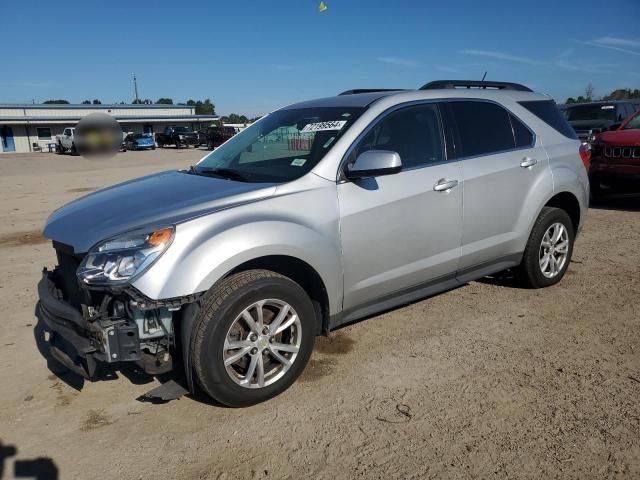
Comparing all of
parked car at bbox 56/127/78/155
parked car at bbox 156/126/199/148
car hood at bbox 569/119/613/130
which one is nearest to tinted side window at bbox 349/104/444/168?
car hood at bbox 569/119/613/130

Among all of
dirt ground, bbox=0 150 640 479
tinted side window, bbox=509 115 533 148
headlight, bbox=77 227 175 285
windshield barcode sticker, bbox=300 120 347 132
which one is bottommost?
dirt ground, bbox=0 150 640 479

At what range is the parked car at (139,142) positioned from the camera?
40.6 metres

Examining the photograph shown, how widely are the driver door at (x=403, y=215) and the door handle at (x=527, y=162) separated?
2.74ft

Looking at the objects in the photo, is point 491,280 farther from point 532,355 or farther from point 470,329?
point 532,355

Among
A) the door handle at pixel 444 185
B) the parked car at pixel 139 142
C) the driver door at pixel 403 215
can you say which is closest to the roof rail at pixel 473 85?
the driver door at pixel 403 215

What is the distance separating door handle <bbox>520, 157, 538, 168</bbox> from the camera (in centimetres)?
464

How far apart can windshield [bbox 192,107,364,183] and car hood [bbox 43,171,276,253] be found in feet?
0.84

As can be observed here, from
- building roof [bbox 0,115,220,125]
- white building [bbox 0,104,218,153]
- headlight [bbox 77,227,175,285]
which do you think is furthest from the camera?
white building [bbox 0,104,218,153]

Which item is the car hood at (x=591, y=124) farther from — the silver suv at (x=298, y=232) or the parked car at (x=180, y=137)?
the parked car at (x=180, y=137)

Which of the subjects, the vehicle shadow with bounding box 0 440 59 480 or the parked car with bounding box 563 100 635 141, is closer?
the vehicle shadow with bounding box 0 440 59 480

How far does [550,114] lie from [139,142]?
129ft

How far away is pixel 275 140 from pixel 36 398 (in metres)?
2.50

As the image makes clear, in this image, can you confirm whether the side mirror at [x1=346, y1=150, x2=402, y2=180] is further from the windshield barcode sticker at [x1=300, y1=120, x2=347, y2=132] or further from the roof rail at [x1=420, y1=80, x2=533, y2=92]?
the roof rail at [x1=420, y1=80, x2=533, y2=92]

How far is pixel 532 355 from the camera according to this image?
3.81m
